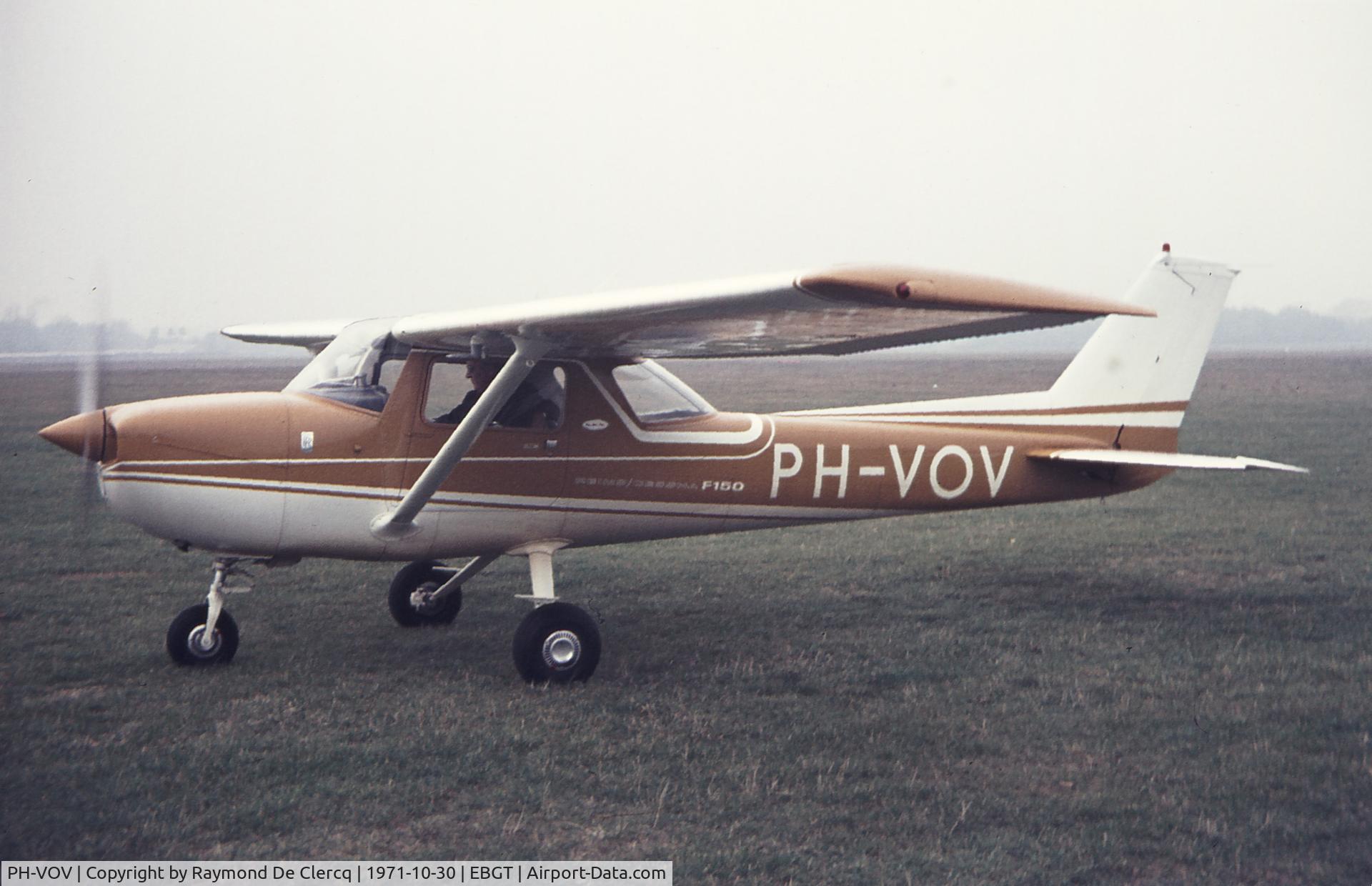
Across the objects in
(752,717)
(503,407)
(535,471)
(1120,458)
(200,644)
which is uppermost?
(503,407)

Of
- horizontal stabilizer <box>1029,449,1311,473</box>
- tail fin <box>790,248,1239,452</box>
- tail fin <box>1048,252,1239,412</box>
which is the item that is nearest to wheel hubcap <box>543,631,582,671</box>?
tail fin <box>790,248,1239,452</box>

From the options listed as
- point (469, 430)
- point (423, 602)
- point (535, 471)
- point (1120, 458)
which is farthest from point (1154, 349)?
point (423, 602)

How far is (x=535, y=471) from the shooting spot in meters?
6.57

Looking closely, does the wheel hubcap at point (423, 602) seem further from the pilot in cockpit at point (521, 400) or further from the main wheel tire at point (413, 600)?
the pilot in cockpit at point (521, 400)

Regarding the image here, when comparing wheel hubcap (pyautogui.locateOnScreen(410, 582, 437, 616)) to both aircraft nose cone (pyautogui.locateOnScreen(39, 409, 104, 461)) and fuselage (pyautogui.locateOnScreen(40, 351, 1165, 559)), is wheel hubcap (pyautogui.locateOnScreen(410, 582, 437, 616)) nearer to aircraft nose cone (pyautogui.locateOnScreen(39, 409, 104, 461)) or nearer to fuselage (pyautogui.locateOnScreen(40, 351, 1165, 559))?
fuselage (pyautogui.locateOnScreen(40, 351, 1165, 559))

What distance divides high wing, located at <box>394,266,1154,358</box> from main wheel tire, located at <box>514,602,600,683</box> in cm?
154

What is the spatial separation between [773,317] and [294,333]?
4977mm

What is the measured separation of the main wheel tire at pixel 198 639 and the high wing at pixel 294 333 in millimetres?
2483

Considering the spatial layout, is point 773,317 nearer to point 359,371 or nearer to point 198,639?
point 359,371

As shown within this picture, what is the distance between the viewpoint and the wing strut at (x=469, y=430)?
18.9 feet

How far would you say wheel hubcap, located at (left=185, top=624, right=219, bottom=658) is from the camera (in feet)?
20.7

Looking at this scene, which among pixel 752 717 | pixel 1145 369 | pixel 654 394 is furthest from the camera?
pixel 1145 369

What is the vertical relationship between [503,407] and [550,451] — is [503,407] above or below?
above

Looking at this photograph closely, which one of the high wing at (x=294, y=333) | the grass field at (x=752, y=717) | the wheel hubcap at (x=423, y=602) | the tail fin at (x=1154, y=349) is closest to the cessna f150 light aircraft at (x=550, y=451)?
the wheel hubcap at (x=423, y=602)
